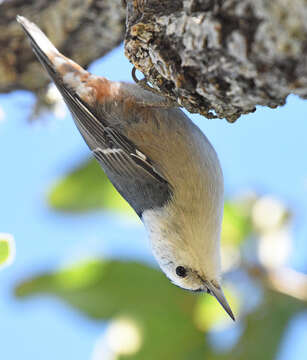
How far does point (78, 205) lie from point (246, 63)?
2.05m

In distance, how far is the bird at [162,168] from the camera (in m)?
3.08

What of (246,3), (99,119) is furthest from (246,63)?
(99,119)

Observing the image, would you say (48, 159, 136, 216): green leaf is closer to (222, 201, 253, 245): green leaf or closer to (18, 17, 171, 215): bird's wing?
(18, 17, 171, 215): bird's wing

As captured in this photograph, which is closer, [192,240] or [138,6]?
[138,6]

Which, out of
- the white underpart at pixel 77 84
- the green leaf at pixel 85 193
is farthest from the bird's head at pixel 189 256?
the white underpart at pixel 77 84

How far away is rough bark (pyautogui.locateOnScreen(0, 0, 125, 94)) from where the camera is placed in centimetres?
318

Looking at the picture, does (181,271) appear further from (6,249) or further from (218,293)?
(6,249)

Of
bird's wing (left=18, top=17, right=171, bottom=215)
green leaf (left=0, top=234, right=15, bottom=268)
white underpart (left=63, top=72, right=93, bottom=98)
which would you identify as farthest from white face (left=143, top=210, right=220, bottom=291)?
green leaf (left=0, top=234, right=15, bottom=268)

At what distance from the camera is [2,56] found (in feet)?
10.7

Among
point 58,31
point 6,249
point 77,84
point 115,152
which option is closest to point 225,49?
point 6,249

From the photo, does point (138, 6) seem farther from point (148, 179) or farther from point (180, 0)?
point (148, 179)

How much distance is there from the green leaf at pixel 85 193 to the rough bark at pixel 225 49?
141cm

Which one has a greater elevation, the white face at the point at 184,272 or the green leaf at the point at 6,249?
the green leaf at the point at 6,249

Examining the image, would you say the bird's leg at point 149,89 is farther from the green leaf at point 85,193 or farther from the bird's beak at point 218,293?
the bird's beak at point 218,293
